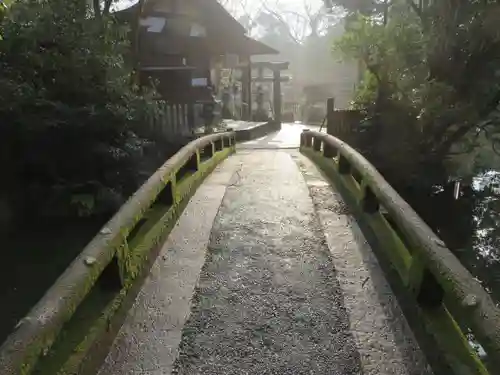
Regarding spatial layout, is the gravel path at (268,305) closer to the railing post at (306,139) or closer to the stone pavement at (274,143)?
the railing post at (306,139)

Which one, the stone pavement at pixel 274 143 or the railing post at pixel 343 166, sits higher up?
the railing post at pixel 343 166

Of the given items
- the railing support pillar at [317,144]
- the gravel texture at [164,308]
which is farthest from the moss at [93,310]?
the railing support pillar at [317,144]

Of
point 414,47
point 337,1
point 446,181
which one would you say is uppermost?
point 337,1

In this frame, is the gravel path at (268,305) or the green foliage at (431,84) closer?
the gravel path at (268,305)

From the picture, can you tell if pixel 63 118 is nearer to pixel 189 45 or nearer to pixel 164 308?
pixel 164 308

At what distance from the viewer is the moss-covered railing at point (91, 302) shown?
1.77m

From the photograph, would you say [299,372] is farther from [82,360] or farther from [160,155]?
[160,155]

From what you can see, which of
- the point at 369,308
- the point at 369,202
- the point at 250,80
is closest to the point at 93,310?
the point at 369,308

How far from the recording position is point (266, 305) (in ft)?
9.20

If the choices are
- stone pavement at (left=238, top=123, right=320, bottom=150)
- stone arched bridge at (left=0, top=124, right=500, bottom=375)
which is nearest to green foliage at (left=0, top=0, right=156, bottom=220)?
stone arched bridge at (left=0, top=124, right=500, bottom=375)

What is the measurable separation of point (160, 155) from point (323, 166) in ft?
12.7

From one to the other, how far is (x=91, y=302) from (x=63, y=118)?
5.88 metres

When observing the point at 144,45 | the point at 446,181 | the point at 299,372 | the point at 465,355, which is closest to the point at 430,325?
the point at 465,355

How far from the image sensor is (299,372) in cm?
220
